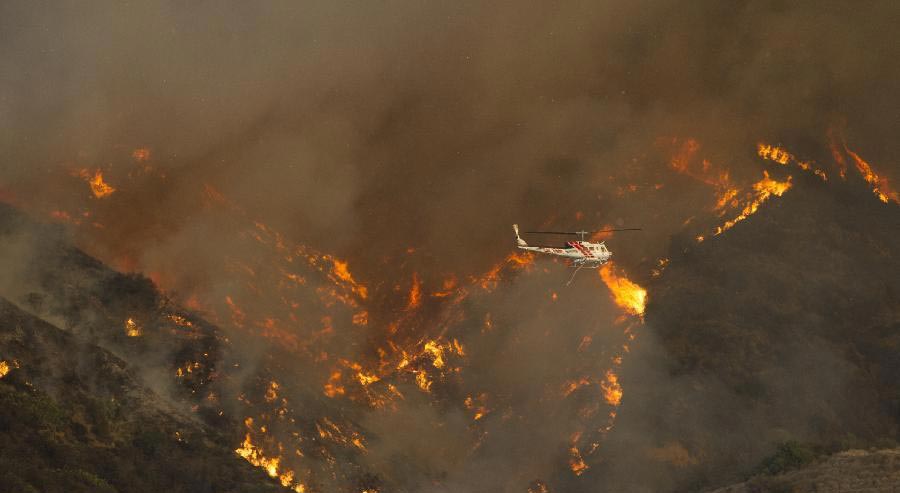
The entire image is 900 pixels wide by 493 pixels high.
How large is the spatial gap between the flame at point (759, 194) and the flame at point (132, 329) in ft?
203

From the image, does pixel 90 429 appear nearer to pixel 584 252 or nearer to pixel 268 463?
pixel 268 463

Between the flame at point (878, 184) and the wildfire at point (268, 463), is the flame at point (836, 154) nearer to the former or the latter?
the flame at point (878, 184)

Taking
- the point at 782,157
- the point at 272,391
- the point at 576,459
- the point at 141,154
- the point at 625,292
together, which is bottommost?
the point at 576,459

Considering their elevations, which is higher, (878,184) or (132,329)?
(878,184)

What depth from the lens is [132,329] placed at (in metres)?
72.4

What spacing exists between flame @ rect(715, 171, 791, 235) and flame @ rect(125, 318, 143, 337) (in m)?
61.8

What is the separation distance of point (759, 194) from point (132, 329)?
223 feet

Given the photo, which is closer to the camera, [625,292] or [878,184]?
[625,292]

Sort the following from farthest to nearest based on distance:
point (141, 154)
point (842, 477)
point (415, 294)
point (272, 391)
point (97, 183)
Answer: point (415, 294) → point (141, 154) → point (97, 183) → point (272, 391) → point (842, 477)

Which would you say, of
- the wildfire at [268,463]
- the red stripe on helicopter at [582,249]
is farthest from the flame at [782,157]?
the wildfire at [268,463]

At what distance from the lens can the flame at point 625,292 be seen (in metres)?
101

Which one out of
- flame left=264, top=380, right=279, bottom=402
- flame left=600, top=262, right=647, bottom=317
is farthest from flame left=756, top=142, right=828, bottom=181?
flame left=264, top=380, right=279, bottom=402

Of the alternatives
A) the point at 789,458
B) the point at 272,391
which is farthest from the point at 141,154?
the point at 789,458

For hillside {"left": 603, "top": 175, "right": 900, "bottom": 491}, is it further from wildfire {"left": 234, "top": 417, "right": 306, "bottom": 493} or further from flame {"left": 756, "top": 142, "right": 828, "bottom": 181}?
wildfire {"left": 234, "top": 417, "right": 306, "bottom": 493}
